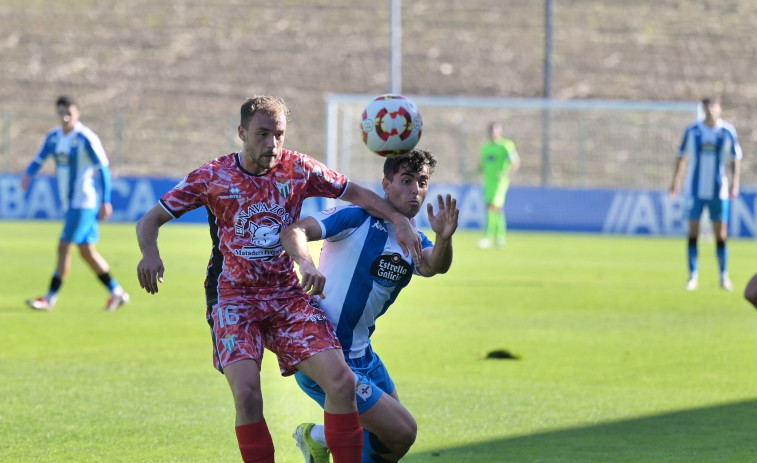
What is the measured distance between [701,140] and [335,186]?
11.1m

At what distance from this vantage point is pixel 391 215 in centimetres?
568

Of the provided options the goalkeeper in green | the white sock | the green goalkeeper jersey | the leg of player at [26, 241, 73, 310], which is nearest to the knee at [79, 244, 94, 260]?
the leg of player at [26, 241, 73, 310]

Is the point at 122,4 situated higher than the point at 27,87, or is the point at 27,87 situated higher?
the point at 122,4

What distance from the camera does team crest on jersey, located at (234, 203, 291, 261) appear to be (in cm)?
546

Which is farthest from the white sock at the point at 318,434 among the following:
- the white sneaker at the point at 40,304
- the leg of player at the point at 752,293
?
the white sneaker at the point at 40,304

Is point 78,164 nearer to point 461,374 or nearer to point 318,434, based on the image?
point 461,374

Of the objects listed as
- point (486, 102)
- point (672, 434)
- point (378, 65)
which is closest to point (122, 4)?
point (378, 65)

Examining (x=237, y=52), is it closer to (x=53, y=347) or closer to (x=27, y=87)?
(x=27, y=87)

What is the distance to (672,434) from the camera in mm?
7004

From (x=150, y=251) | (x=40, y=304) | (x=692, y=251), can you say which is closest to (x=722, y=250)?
(x=692, y=251)

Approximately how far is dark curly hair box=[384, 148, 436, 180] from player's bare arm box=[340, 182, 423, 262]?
17 centimetres

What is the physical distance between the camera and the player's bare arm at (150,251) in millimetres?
5246

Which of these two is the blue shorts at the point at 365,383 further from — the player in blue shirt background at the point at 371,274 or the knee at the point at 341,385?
the knee at the point at 341,385

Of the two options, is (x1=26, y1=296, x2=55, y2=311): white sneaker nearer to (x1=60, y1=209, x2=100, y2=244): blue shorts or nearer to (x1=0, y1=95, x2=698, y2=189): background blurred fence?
(x1=60, y1=209, x2=100, y2=244): blue shorts
